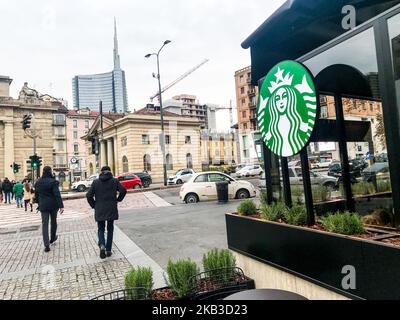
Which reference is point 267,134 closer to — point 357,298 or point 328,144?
point 328,144

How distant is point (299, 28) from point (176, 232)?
20.8 feet

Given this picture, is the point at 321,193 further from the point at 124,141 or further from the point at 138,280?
the point at 124,141

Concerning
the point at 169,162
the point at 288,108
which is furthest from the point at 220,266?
the point at 169,162

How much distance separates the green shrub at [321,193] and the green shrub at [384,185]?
876 mm

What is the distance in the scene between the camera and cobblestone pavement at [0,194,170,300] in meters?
4.74

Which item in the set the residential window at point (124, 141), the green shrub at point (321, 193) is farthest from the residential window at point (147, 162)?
the green shrub at point (321, 193)

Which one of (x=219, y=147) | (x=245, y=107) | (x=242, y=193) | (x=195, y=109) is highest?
(x=195, y=109)

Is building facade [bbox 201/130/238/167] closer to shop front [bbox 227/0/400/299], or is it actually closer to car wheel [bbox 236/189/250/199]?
car wheel [bbox 236/189/250/199]

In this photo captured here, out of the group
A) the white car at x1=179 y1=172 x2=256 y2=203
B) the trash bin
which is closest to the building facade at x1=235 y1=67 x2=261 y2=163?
the white car at x1=179 y1=172 x2=256 y2=203

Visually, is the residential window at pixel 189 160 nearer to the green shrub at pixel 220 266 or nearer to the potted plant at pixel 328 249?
the potted plant at pixel 328 249

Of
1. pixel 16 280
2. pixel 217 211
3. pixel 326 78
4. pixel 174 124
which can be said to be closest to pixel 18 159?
pixel 174 124

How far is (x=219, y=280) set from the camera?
372 cm

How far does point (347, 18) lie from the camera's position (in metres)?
3.54

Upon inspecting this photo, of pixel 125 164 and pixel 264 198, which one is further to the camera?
pixel 125 164
